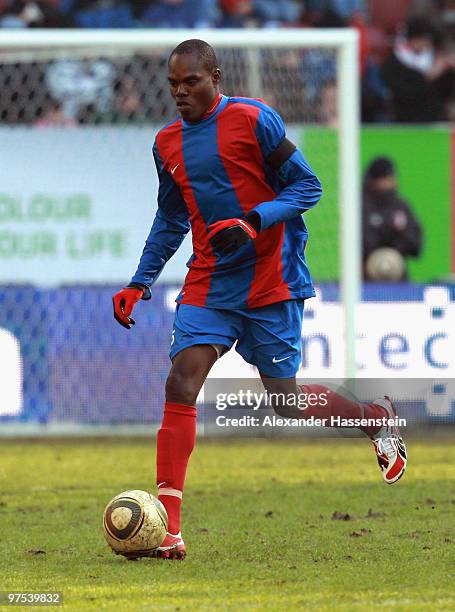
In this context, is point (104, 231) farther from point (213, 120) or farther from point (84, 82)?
point (213, 120)

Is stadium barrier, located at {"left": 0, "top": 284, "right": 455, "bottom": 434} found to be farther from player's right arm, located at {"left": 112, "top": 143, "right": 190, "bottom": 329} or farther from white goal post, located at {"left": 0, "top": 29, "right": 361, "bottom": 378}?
player's right arm, located at {"left": 112, "top": 143, "right": 190, "bottom": 329}

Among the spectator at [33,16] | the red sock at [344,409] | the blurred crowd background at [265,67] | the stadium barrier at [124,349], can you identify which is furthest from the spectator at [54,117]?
the red sock at [344,409]

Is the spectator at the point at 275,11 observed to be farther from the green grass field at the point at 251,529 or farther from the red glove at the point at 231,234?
the red glove at the point at 231,234

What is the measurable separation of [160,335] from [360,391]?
A: 187 centimetres

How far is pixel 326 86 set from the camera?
42.1 ft

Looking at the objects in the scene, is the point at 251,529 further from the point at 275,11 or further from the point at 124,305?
the point at 275,11

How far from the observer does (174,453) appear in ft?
19.7

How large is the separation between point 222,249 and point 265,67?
279 inches

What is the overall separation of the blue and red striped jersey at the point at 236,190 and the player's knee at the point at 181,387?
1.20ft

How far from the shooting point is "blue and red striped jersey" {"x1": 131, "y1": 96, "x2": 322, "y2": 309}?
6129 millimetres

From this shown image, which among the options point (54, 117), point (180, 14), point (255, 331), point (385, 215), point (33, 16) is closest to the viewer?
point (255, 331)

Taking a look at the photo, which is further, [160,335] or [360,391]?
[160,335]

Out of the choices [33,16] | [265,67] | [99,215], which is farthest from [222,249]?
[33,16]

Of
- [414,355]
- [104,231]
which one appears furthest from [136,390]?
[414,355]
